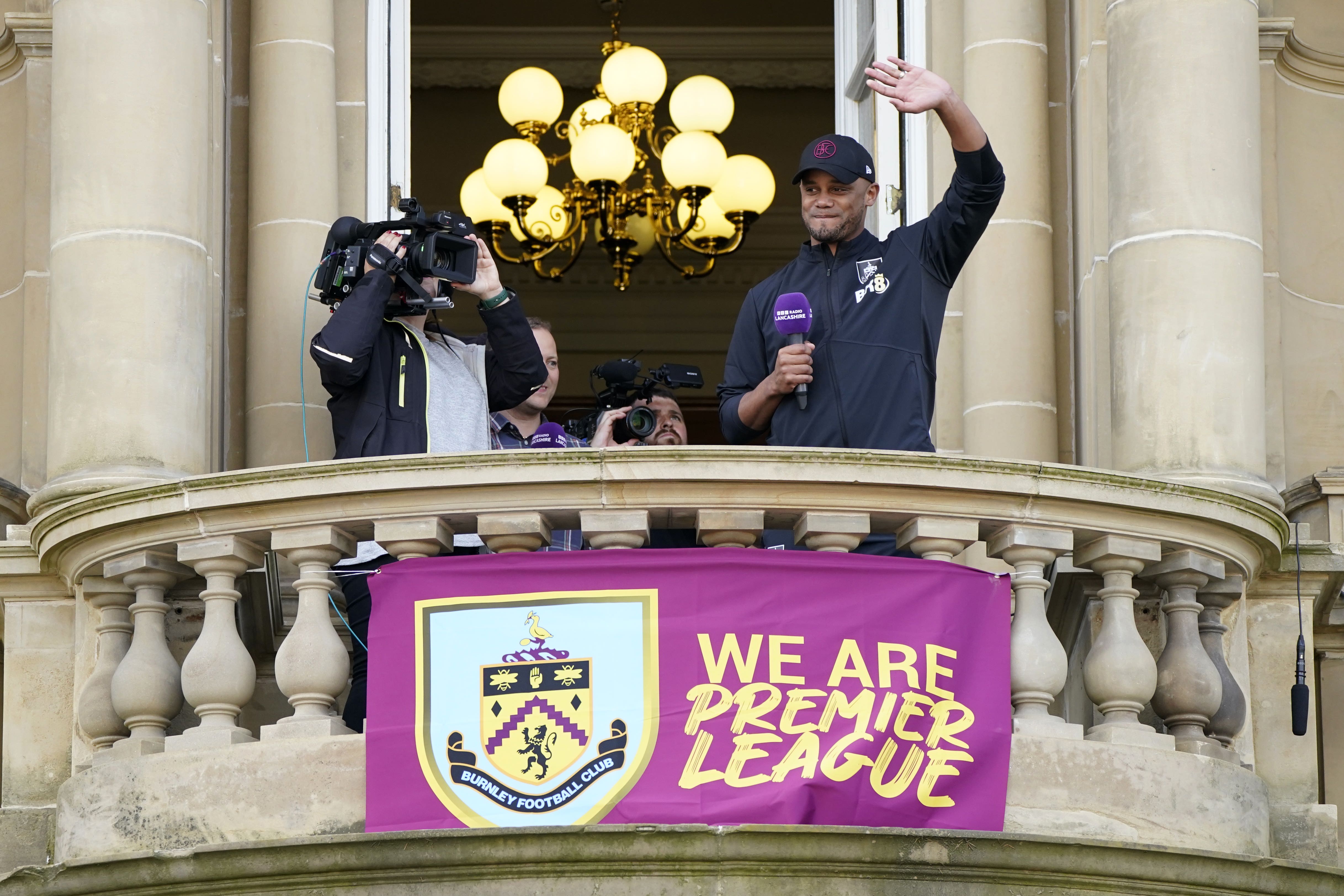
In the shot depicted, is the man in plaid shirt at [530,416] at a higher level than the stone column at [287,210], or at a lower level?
lower

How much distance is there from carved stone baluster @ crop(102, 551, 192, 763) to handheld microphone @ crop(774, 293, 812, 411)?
6.76 ft

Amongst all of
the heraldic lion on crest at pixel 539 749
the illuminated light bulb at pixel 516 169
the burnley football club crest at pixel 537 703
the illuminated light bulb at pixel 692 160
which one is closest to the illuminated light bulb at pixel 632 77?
the illuminated light bulb at pixel 692 160

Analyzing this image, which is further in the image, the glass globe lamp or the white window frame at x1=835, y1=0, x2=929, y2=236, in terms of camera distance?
the glass globe lamp

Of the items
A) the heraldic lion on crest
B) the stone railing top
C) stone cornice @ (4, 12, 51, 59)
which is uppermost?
stone cornice @ (4, 12, 51, 59)

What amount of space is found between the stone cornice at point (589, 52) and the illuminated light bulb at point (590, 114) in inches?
164

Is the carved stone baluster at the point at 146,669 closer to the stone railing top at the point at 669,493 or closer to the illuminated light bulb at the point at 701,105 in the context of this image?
the stone railing top at the point at 669,493

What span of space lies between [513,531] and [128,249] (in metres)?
2.22

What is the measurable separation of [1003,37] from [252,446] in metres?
3.35

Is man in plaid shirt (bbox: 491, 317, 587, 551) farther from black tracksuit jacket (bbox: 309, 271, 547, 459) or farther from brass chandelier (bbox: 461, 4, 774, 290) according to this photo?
brass chandelier (bbox: 461, 4, 774, 290)

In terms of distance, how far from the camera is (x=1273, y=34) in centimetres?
1081

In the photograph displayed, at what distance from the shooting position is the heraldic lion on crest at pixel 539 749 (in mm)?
7562

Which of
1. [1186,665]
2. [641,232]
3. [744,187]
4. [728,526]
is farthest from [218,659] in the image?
[641,232]

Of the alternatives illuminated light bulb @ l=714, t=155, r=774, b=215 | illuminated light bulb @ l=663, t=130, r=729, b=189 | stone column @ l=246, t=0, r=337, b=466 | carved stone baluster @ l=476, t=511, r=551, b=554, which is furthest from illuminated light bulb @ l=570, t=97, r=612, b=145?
carved stone baluster @ l=476, t=511, r=551, b=554

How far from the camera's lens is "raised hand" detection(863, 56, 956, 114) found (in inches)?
324
